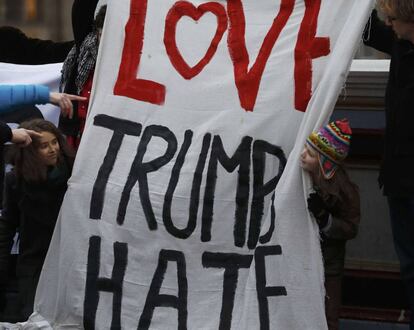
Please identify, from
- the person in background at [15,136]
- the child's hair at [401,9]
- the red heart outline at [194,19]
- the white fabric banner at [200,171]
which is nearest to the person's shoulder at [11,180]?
the person in background at [15,136]

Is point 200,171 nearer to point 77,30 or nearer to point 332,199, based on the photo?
point 332,199

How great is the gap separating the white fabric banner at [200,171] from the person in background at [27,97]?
19 cm

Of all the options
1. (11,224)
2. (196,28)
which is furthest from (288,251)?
(11,224)

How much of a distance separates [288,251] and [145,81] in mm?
1114

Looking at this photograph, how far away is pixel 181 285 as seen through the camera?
535cm

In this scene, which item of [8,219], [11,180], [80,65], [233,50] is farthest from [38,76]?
[233,50]

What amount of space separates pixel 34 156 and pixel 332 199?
154 cm

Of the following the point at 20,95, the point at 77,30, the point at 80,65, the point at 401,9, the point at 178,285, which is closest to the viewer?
the point at 401,9

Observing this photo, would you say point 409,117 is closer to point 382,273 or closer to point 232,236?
point 232,236

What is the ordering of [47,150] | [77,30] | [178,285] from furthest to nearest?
[77,30] < [47,150] < [178,285]

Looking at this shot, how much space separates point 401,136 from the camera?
5090 mm

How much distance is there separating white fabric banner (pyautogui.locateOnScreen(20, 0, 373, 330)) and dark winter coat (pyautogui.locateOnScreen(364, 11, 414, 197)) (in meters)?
0.24

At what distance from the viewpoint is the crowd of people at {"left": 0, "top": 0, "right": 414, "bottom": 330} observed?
5102 mm

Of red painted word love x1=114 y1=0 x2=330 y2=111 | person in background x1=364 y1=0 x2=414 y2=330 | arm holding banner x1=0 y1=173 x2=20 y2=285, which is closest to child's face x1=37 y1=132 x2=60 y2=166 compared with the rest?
arm holding banner x1=0 y1=173 x2=20 y2=285
